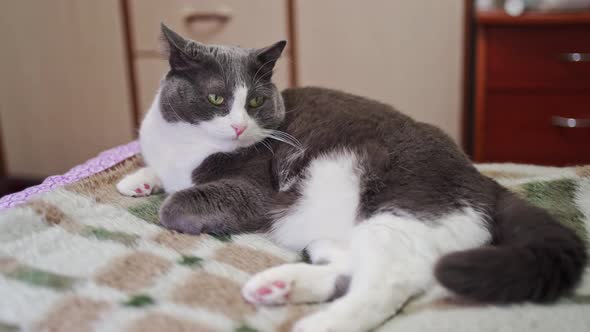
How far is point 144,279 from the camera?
0.86 m

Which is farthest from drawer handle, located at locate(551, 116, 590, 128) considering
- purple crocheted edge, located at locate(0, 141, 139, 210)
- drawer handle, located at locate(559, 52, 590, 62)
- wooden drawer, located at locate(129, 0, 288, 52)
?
purple crocheted edge, located at locate(0, 141, 139, 210)

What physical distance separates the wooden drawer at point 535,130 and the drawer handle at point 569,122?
0.05 feet

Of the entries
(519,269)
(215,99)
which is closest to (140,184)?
(215,99)

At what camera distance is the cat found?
79 cm

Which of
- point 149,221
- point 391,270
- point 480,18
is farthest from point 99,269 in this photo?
point 480,18

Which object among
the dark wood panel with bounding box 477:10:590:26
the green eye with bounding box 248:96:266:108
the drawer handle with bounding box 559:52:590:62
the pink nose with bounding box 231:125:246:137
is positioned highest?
the dark wood panel with bounding box 477:10:590:26

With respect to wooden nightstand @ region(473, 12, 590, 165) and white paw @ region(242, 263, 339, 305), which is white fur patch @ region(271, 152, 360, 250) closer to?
white paw @ region(242, 263, 339, 305)

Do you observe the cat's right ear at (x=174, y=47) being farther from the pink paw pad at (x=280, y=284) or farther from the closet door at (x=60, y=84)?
the closet door at (x=60, y=84)

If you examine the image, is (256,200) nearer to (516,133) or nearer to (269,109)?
(269,109)

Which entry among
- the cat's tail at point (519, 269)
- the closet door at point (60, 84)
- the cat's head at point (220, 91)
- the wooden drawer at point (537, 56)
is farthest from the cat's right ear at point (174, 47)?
the closet door at point (60, 84)

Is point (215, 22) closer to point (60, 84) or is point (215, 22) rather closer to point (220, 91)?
point (60, 84)

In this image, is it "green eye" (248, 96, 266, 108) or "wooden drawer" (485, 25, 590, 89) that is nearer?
"green eye" (248, 96, 266, 108)

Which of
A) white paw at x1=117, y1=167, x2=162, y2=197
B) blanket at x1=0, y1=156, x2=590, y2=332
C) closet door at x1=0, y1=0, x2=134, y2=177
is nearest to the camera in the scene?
blanket at x1=0, y1=156, x2=590, y2=332

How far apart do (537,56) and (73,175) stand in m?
1.70
